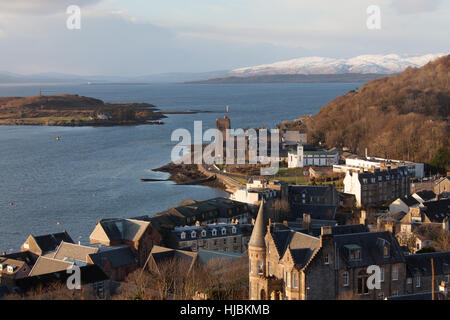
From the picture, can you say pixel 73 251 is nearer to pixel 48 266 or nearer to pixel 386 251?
pixel 48 266

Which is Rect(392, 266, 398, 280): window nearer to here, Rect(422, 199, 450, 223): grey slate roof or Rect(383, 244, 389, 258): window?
Rect(383, 244, 389, 258): window

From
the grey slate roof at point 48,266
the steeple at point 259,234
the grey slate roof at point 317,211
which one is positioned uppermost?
the steeple at point 259,234

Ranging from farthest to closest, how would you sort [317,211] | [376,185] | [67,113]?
[67,113], [376,185], [317,211]

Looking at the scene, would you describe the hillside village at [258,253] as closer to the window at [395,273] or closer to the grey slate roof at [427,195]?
the window at [395,273]

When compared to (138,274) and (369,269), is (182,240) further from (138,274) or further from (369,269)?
(369,269)

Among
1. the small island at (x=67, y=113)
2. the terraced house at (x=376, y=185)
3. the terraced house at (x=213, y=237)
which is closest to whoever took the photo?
the terraced house at (x=213, y=237)

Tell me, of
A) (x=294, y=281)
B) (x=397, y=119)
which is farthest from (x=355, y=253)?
(x=397, y=119)

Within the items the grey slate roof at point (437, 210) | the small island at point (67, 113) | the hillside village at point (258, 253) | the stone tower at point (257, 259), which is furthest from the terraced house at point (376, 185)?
the small island at point (67, 113)
